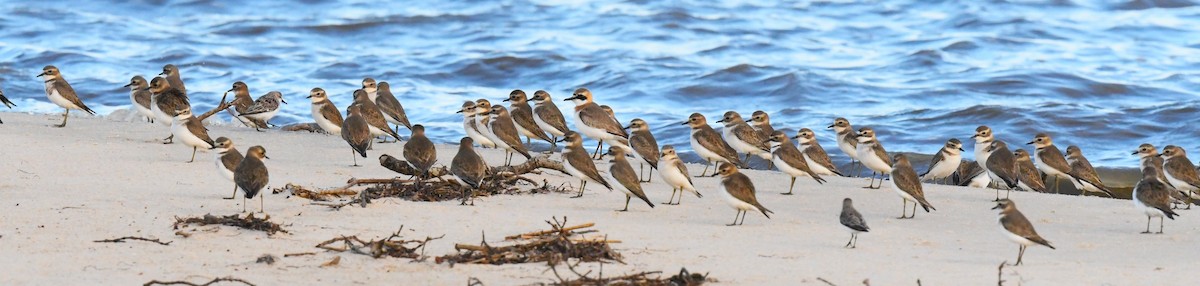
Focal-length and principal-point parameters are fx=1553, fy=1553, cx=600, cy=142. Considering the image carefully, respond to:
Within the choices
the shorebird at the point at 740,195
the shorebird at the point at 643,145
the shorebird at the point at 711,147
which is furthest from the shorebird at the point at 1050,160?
the shorebird at the point at 740,195

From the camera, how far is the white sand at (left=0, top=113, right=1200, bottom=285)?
8.38 meters

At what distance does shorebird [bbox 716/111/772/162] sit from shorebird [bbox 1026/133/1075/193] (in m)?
2.45

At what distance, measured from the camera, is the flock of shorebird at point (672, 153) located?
10734 millimetres

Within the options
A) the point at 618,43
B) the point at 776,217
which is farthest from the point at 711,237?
the point at 618,43

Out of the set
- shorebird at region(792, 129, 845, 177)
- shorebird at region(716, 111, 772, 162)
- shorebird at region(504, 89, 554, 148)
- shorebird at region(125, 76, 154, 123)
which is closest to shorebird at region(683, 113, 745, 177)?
shorebird at region(716, 111, 772, 162)

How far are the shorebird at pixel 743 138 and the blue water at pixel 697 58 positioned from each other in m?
3.21

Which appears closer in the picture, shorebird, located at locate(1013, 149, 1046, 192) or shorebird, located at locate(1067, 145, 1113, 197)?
shorebird, located at locate(1013, 149, 1046, 192)

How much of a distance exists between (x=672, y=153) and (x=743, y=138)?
9.53ft

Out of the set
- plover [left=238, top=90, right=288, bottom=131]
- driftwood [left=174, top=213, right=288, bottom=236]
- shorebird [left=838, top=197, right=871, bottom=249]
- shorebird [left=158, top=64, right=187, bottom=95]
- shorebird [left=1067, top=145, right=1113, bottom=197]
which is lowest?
shorebird [left=1067, top=145, right=1113, bottom=197]

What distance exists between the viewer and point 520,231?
9.77 metres

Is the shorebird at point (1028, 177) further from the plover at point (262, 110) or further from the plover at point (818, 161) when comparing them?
the plover at point (262, 110)

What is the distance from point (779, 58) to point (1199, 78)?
21.0 feet

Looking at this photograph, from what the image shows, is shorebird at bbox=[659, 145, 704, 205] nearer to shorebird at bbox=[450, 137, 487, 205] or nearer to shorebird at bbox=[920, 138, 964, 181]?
shorebird at bbox=[450, 137, 487, 205]

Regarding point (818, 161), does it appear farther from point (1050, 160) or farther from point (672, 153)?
point (1050, 160)
